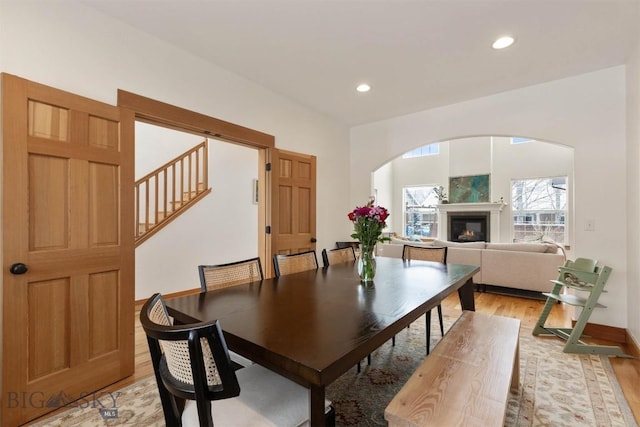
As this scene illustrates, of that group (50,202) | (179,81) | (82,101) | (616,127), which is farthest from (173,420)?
(616,127)

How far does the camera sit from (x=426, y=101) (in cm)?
374

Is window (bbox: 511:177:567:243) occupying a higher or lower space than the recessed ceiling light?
lower

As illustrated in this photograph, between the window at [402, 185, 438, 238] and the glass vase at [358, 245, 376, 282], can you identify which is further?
the window at [402, 185, 438, 238]

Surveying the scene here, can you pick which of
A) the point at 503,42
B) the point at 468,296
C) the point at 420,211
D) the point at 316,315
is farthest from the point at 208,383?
the point at 420,211

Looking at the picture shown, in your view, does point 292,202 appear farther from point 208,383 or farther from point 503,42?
point 208,383

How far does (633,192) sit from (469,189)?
5.83 meters

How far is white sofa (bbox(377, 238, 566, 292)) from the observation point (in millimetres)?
3986

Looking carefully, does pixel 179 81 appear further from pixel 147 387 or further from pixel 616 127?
pixel 616 127

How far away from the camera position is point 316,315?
53.0 inches

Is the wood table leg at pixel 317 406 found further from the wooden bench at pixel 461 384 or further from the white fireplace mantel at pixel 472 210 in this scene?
the white fireplace mantel at pixel 472 210

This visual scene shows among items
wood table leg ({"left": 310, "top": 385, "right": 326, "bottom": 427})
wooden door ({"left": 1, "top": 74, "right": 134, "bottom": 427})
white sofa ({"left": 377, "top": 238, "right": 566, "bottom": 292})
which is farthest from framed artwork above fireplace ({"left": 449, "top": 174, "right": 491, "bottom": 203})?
wood table leg ({"left": 310, "top": 385, "right": 326, "bottom": 427})

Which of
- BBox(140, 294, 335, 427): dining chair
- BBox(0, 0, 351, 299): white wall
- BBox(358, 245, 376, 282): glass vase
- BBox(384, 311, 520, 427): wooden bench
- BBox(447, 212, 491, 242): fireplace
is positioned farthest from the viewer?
BBox(447, 212, 491, 242): fireplace

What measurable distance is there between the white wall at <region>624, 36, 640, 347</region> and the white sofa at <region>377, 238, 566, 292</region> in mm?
1232

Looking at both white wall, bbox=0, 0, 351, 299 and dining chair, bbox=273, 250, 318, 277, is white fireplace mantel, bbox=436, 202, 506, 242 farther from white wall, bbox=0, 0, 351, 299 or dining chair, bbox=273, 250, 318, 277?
dining chair, bbox=273, 250, 318, 277
